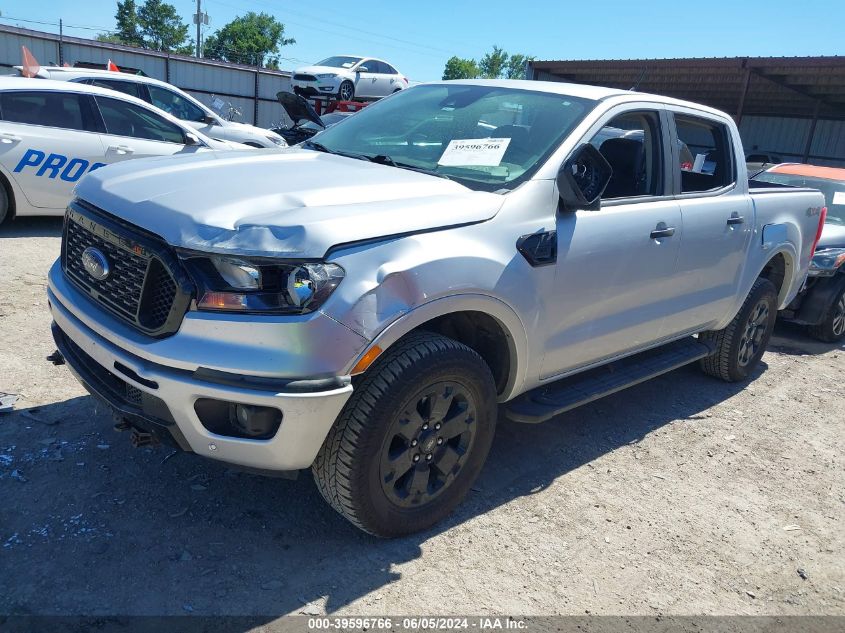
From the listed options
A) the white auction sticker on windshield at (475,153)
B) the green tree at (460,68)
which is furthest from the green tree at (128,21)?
the white auction sticker on windshield at (475,153)

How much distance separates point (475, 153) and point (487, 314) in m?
0.87

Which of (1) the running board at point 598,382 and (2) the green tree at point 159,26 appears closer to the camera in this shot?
(1) the running board at point 598,382

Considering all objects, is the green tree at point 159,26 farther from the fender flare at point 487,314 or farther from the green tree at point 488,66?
the fender flare at point 487,314

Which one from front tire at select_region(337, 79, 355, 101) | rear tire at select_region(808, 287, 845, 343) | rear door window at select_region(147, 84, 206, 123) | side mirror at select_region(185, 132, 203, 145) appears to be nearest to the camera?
rear tire at select_region(808, 287, 845, 343)

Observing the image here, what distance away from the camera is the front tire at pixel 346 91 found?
22188mm

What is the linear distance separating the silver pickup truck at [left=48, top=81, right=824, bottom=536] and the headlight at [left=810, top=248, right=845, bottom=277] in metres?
2.96

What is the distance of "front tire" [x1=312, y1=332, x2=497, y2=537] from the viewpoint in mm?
2689

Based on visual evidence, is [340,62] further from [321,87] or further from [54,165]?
[54,165]

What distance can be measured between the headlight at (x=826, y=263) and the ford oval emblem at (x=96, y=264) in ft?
20.6

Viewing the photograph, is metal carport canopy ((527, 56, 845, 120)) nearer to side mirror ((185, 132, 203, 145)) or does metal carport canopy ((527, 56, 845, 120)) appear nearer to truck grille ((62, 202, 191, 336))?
side mirror ((185, 132, 203, 145))

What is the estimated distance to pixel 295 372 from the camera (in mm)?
2455

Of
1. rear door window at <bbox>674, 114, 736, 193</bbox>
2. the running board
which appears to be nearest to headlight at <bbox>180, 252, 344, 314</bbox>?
the running board

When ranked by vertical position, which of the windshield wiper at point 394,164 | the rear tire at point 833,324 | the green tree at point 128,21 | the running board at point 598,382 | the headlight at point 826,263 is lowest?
the rear tire at point 833,324

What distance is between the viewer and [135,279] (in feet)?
8.84
